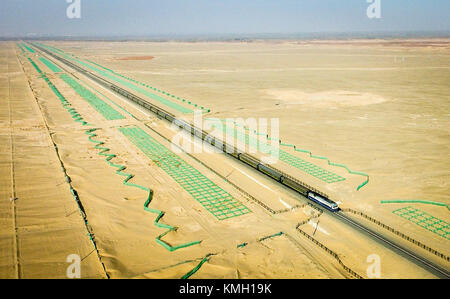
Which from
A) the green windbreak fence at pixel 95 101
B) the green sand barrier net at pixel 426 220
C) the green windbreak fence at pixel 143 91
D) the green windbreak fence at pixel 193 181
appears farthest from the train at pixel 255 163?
the green windbreak fence at pixel 95 101

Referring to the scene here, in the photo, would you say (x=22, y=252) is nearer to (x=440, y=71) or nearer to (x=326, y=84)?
(x=326, y=84)

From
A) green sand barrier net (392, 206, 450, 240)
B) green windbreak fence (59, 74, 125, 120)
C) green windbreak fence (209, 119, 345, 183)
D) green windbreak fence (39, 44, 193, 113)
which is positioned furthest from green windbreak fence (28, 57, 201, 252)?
green windbreak fence (39, 44, 193, 113)

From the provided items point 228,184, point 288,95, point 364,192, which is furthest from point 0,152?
point 288,95

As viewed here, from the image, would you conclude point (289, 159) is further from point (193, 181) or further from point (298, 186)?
point (193, 181)

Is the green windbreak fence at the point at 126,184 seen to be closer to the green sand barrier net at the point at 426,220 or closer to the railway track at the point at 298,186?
the railway track at the point at 298,186

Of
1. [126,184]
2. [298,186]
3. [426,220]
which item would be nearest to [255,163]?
[298,186]
